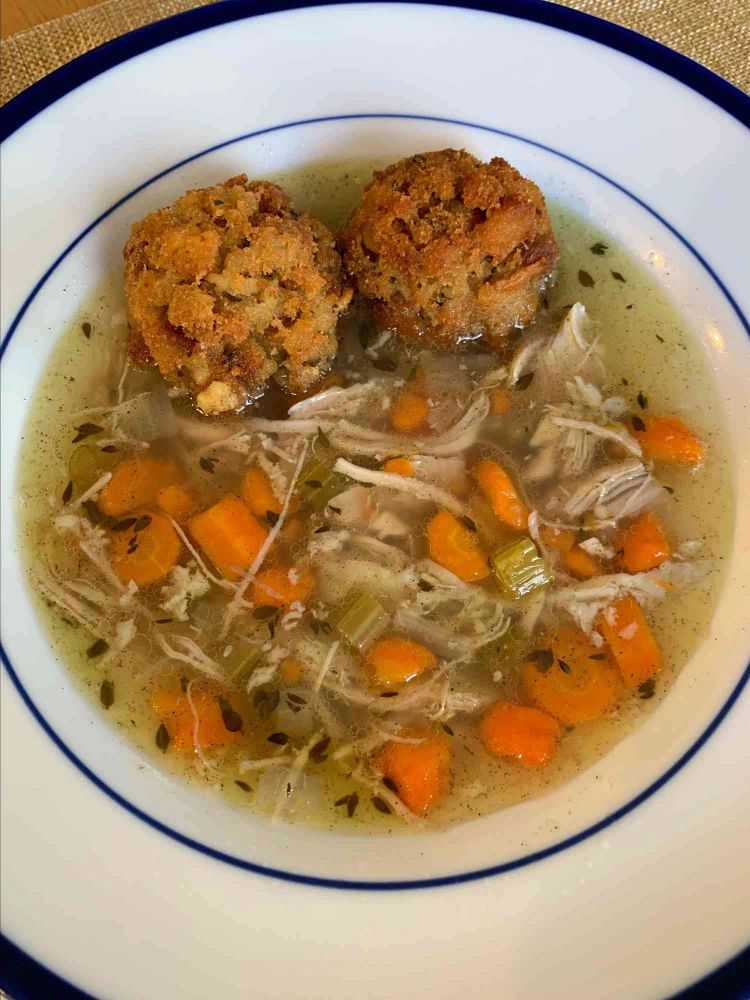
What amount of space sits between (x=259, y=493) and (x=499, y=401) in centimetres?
87

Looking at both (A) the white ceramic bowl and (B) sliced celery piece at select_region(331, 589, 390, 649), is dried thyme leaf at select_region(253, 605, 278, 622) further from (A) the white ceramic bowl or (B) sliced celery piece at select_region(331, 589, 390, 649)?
(A) the white ceramic bowl

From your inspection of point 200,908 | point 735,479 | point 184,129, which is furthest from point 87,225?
point 735,479

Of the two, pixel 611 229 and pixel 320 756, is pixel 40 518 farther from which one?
pixel 611 229

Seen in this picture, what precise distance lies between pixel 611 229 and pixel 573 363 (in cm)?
47

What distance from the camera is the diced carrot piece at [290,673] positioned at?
2471 mm

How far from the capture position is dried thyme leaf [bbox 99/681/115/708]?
239cm

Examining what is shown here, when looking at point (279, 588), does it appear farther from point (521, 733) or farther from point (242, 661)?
point (521, 733)

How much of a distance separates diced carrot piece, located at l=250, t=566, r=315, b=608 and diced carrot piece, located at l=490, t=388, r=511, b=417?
86cm

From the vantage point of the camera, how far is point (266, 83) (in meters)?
2.57

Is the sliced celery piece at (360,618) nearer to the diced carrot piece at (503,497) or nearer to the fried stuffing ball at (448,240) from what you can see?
the diced carrot piece at (503,497)

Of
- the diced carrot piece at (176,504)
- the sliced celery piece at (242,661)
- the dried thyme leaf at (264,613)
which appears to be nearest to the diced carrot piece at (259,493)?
the diced carrot piece at (176,504)

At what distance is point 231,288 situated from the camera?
2.27 meters

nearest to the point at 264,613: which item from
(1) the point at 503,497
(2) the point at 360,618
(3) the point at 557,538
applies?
(2) the point at 360,618

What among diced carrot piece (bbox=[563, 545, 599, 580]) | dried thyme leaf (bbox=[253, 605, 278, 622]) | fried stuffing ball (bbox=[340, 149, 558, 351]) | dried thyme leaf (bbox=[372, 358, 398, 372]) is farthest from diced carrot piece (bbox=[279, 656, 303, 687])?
fried stuffing ball (bbox=[340, 149, 558, 351])
